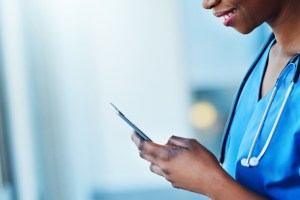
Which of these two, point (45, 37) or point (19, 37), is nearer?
point (19, 37)

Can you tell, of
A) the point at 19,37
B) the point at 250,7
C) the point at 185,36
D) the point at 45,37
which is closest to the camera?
the point at 250,7

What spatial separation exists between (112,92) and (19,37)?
39.7 inches

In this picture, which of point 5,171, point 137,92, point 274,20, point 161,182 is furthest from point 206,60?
point 274,20

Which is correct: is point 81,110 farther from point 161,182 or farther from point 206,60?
point 206,60

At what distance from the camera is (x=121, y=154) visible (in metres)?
3.17

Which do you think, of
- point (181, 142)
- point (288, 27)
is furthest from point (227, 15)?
point (181, 142)

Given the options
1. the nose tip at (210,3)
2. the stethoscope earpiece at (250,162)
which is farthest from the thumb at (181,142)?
the nose tip at (210,3)

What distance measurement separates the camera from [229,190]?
0.76m

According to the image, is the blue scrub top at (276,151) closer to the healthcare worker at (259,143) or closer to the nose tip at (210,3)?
the healthcare worker at (259,143)

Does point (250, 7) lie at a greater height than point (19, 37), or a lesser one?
greater

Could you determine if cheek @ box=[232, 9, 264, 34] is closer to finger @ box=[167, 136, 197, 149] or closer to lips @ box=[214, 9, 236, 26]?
lips @ box=[214, 9, 236, 26]

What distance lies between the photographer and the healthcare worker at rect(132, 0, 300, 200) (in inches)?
30.6

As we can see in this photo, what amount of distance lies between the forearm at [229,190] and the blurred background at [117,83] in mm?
1580

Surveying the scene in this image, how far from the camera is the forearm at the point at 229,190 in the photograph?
2.49ft
